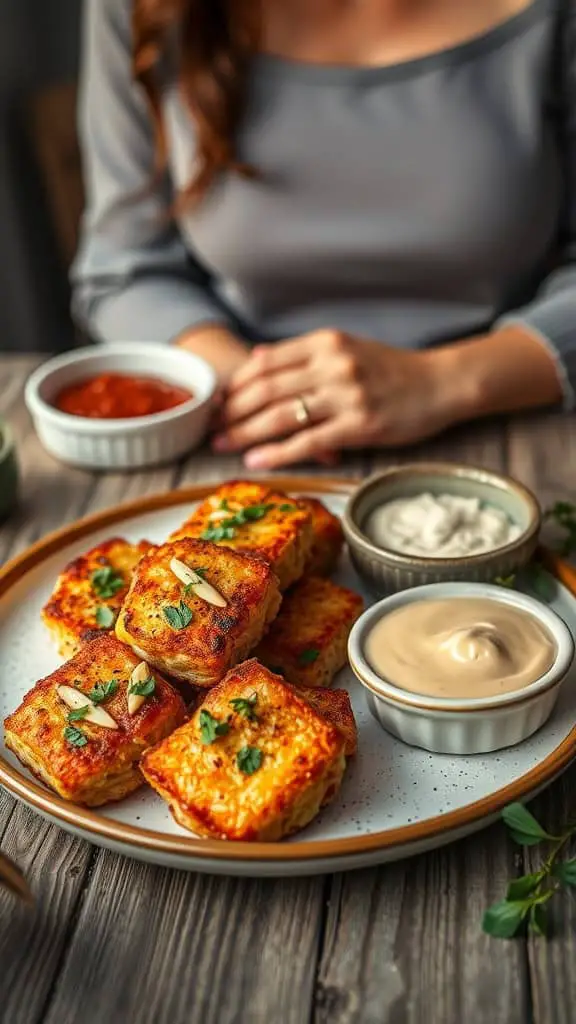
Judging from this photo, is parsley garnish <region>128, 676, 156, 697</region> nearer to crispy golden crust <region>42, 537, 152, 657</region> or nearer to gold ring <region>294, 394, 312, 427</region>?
crispy golden crust <region>42, 537, 152, 657</region>

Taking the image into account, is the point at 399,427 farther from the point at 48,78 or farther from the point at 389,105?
the point at 48,78

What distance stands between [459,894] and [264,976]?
0.25 meters

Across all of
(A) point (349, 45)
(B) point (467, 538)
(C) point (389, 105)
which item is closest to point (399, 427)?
(B) point (467, 538)

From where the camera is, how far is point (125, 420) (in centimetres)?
221

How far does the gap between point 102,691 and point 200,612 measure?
0.17 m

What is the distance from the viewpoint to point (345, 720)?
1.39 metres

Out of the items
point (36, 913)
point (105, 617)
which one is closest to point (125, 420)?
point (105, 617)

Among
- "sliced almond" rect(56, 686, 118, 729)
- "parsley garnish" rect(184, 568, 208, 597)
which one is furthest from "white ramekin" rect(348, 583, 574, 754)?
"sliced almond" rect(56, 686, 118, 729)

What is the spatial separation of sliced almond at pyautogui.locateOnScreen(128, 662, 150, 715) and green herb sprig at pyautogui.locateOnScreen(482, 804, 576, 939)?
1.55 ft

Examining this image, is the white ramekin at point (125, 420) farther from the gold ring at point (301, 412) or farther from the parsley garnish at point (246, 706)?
the parsley garnish at point (246, 706)

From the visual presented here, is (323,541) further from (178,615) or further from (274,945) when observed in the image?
(274,945)

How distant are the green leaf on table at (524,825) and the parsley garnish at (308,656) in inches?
14.1

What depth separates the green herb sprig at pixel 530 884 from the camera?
1.21 meters

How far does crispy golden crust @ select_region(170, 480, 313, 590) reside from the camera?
64.1 inches
